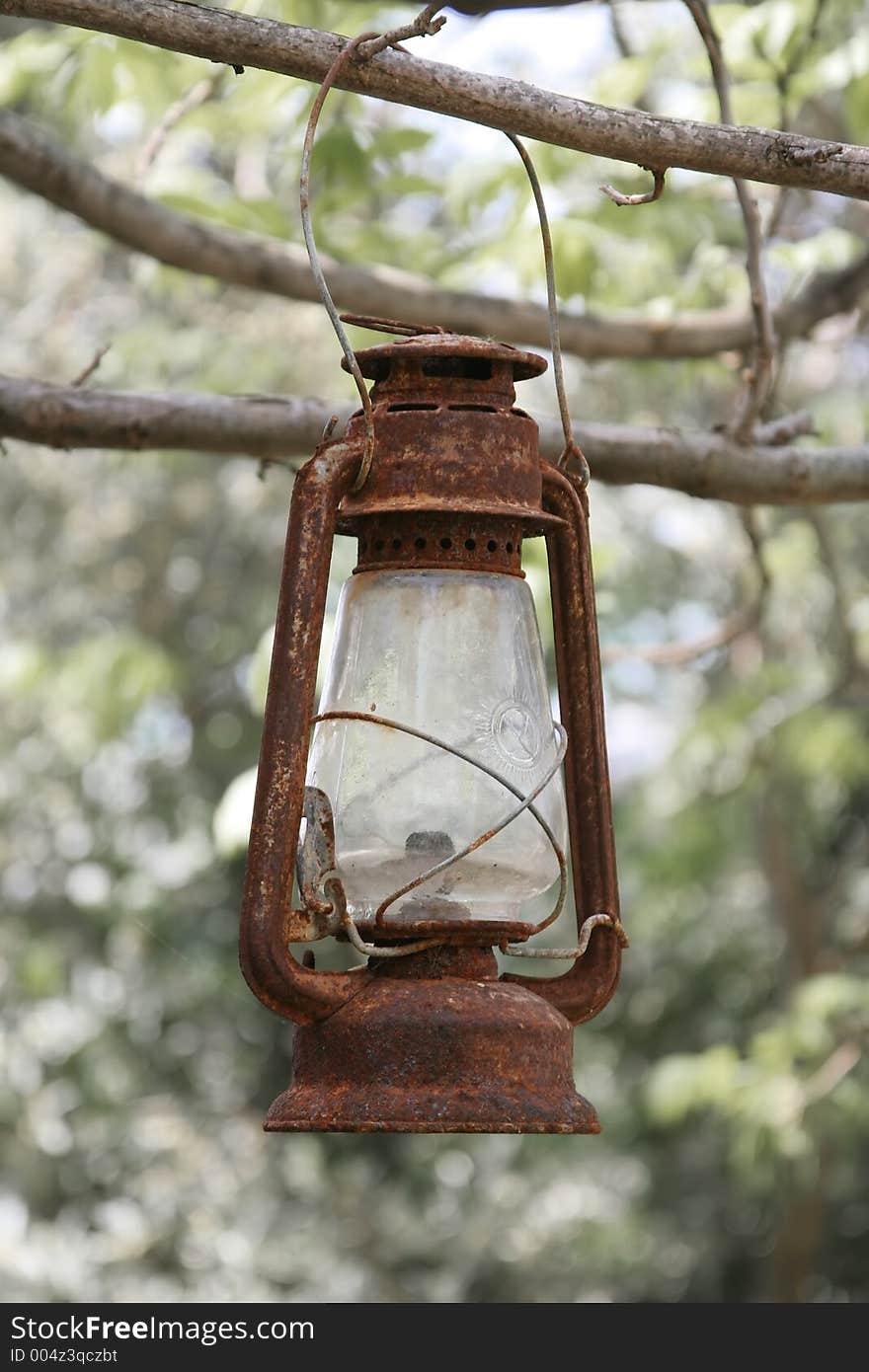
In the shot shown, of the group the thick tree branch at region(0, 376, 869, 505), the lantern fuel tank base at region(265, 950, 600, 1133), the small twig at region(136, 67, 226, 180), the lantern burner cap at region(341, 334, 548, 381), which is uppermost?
the small twig at region(136, 67, 226, 180)

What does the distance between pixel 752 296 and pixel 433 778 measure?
3.85 feet

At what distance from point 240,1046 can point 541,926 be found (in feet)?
24.5

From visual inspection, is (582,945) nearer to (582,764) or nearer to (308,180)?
(582,764)

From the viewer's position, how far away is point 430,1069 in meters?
1.21

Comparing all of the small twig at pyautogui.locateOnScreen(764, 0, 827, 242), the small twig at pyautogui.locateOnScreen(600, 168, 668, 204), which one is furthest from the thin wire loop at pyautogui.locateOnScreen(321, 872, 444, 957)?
the small twig at pyautogui.locateOnScreen(764, 0, 827, 242)

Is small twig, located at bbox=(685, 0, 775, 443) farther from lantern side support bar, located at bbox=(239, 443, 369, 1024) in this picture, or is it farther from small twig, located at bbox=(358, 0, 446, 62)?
lantern side support bar, located at bbox=(239, 443, 369, 1024)

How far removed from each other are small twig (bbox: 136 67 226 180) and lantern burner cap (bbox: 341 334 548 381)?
5.93ft

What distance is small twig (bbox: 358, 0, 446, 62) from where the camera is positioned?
1290mm

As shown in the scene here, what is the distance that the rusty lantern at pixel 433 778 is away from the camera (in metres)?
1.22

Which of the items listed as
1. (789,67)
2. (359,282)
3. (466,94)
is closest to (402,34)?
(466,94)

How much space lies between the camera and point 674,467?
241cm

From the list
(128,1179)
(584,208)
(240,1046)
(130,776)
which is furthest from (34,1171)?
(584,208)

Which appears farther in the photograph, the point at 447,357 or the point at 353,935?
the point at 447,357
